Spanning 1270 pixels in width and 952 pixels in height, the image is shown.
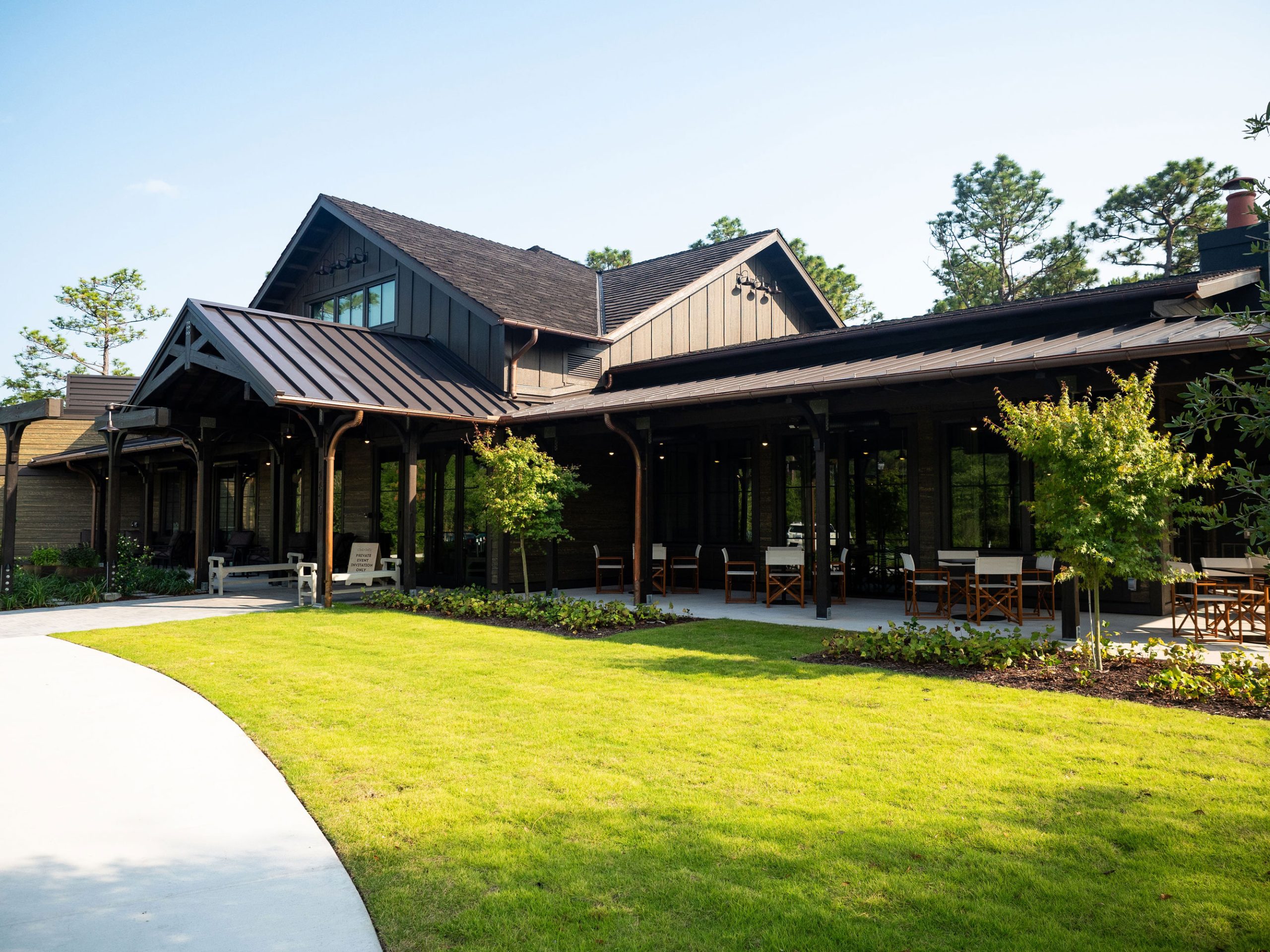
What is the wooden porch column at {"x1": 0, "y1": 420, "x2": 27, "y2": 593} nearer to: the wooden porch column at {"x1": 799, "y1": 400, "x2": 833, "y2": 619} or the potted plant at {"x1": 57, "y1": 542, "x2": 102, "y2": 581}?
the potted plant at {"x1": 57, "y1": 542, "x2": 102, "y2": 581}

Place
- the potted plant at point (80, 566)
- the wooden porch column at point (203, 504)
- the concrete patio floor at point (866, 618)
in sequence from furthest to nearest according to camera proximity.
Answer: the potted plant at point (80, 566) → the wooden porch column at point (203, 504) → the concrete patio floor at point (866, 618)

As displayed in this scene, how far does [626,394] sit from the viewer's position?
14.5m

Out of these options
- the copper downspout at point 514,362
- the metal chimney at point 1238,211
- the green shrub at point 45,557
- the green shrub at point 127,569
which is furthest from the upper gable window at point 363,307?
the metal chimney at point 1238,211

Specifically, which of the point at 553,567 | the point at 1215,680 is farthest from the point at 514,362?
the point at 1215,680

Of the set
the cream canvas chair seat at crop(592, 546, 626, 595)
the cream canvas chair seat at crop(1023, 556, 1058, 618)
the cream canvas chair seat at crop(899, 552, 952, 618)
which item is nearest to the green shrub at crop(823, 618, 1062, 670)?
the cream canvas chair seat at crop(899, 552, 952, 618)

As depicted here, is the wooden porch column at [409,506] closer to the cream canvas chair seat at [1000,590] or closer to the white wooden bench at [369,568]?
the white wooden bench at [369,568]

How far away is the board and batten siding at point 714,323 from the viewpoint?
56.9ft

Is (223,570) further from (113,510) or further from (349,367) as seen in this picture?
(349,367)

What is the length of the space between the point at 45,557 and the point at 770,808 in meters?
21.2

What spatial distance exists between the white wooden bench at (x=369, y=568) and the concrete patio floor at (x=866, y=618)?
10.3ft

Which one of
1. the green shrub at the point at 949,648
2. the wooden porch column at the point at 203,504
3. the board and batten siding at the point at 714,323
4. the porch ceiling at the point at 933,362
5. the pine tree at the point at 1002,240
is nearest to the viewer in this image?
the green shrub at the point at 949,648

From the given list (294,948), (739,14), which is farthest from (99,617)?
(739,14)

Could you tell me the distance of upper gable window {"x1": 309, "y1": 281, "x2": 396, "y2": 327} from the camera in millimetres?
17422

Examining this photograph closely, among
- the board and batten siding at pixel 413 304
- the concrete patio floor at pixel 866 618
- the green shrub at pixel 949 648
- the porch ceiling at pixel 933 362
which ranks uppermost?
the board and batten siding at pixel 413 304
